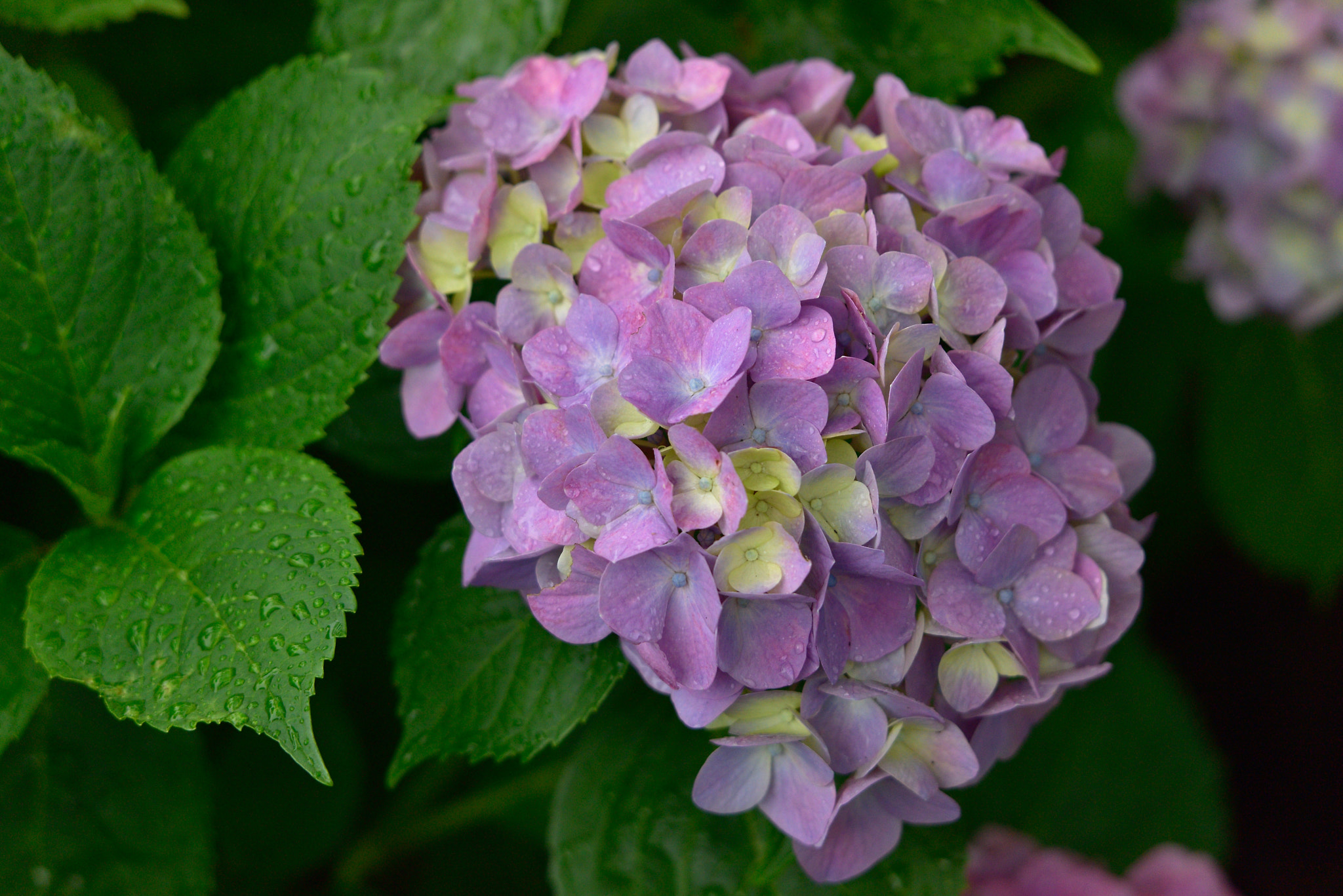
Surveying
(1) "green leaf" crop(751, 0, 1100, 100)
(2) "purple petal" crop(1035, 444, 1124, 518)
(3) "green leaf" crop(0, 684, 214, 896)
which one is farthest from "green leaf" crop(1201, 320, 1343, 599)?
(3) "green leaf" crop(0, 684, 214, 896)

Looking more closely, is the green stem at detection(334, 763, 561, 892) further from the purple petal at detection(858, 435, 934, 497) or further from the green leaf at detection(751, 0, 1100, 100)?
the green leaf at detection(751, 0, 1100, 100)

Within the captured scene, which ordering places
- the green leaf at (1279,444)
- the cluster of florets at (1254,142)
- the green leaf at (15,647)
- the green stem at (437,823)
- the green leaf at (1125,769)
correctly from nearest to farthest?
the green leaf at (15,647) → the green stem at (437,823) → the cluster of florets at (1254,142) → the green leaf at (1125,769) → the green leaf at (1279,444)

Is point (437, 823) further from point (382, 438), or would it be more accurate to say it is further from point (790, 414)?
point (790, 414)

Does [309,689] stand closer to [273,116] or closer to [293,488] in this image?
[293,488]

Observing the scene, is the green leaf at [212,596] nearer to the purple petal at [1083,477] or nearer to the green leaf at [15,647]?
the green leaf at [15,647]

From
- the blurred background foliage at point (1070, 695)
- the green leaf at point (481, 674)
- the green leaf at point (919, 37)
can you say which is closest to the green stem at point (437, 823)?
the blurred background foliage at point (1070, 695)
